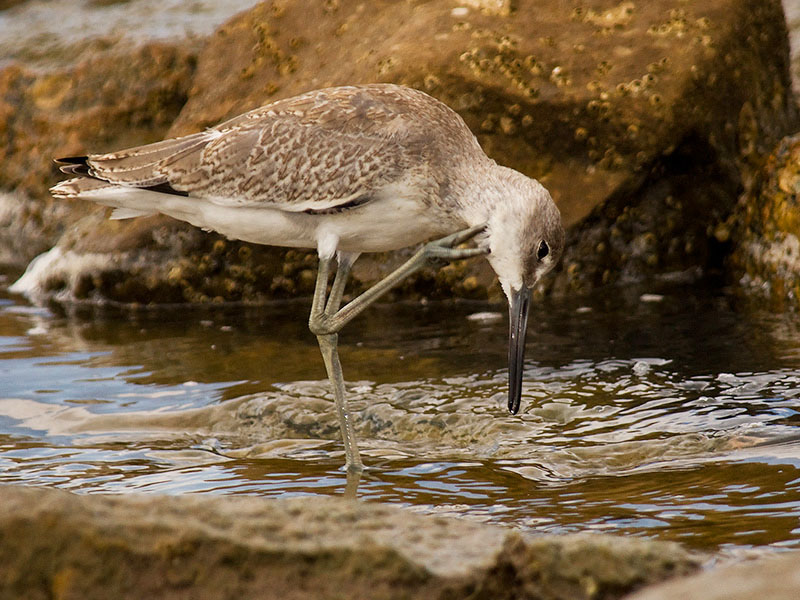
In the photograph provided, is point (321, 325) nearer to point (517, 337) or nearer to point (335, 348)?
point (335, 348)

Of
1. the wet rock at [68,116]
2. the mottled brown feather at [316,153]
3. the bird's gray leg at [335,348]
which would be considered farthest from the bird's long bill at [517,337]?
A: the wet rock at [68,116]

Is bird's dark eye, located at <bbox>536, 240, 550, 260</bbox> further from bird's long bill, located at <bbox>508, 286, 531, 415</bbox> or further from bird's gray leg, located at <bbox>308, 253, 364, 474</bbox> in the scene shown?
bird's gray leg, located at <bbox>308, 253, 364, 474</bbox>

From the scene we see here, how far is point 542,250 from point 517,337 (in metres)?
0.52

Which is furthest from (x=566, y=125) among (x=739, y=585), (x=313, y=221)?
(x=739, y=585)

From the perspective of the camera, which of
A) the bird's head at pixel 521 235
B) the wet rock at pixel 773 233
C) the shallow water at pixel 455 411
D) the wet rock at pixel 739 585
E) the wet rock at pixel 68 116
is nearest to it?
the wet rock at pixel 739 585

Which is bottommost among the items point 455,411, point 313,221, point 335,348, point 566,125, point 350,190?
point 455,411

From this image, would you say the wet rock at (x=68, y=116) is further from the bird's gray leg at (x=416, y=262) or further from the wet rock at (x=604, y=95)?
the bird's gray leg at (x=416, y=262)

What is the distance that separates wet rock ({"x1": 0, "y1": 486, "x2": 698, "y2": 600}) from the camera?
3105 mm

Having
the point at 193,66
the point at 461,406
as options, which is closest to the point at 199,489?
the point at 461,406

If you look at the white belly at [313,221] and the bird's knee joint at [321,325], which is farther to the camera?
the bird's knee joint at [321,325]

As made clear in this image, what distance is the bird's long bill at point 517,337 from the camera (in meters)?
5.91

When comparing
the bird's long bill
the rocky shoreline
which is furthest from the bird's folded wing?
the rocky shoreline

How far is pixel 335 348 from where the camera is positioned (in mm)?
6250

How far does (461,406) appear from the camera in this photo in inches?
251
